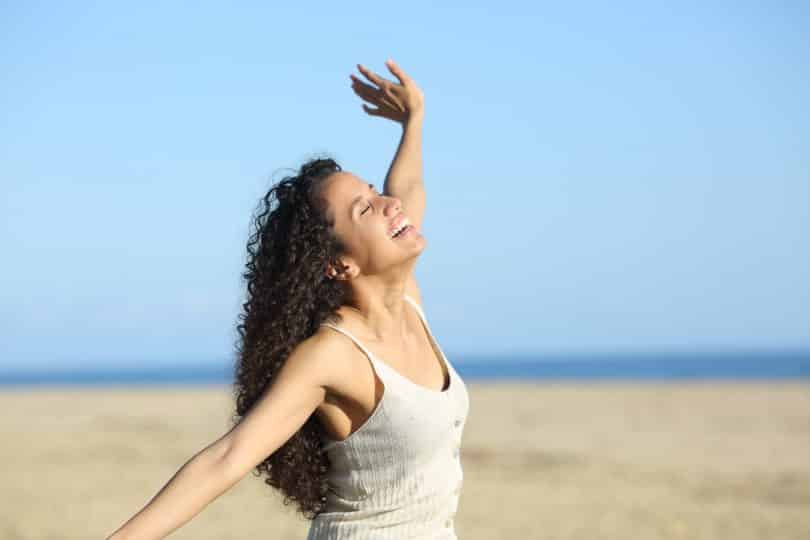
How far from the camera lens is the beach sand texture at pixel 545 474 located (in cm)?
1065

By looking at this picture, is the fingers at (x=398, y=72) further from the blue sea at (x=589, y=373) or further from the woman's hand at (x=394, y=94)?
the blue sea at (x=589, y=373)

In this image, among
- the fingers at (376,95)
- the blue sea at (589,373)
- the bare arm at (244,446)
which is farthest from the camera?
the blue sea at (589,373)

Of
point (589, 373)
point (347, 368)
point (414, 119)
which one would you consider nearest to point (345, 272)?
point (347, 368)

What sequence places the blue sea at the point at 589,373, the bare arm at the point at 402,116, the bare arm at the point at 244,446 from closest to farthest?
the bare arm at the point at 244,446, the bare arm at the point at 402,116, the blue sea at the point at 589,373

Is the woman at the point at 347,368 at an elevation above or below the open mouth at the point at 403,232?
below

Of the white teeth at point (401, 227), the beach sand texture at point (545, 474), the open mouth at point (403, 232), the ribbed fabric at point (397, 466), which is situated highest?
Answer: the white teeth at point (401, 227)

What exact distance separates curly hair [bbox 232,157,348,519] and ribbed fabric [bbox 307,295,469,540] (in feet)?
0.30

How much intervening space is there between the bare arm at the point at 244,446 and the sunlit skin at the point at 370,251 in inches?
11.6

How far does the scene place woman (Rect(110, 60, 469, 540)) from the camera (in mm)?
3119

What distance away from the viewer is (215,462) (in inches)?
112

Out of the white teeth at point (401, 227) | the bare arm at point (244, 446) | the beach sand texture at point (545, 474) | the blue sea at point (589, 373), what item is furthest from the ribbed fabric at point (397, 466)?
the blue sea at point (589, 373)

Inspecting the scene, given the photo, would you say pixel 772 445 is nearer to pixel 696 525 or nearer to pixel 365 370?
pixel 696 525

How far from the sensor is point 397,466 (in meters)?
3.16

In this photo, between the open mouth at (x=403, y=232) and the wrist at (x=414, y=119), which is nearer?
the open mouth at (x=403, y=232)
